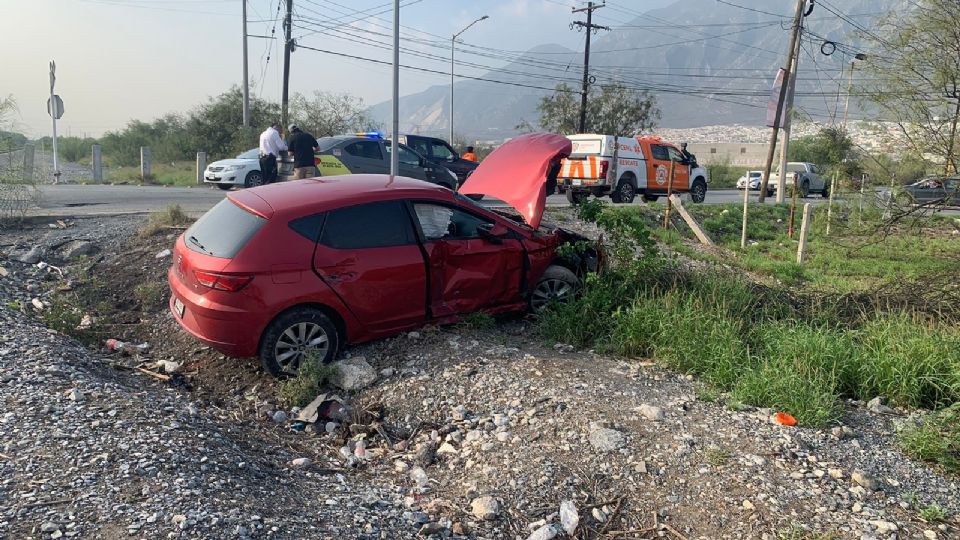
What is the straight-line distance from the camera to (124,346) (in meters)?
6.67

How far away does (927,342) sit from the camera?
5555 mm

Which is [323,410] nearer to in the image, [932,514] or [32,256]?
[932,514]

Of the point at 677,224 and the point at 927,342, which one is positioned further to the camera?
the point at 677,224

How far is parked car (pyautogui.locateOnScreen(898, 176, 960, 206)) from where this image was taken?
7516 mm

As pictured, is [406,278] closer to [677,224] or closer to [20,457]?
[20,457]

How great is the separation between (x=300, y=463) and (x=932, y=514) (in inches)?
145

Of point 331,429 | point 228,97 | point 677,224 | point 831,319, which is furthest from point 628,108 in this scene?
point 331,429

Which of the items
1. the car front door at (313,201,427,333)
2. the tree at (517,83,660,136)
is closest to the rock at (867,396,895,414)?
the car front door at (313,201,427,333)

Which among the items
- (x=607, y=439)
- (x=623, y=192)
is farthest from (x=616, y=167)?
(x=607, y=439)

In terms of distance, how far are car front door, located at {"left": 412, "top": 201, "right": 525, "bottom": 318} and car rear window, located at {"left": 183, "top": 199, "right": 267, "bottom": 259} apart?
1.46 m

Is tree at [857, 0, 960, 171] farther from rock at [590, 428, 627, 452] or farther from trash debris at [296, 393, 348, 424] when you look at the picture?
trash debris at [296, 393, 348, 424]

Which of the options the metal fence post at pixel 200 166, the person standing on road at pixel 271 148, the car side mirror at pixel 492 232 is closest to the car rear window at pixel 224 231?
the car side mirror at pixel 492 232

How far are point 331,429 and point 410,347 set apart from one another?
1250 millimetres

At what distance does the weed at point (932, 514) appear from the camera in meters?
3.72
